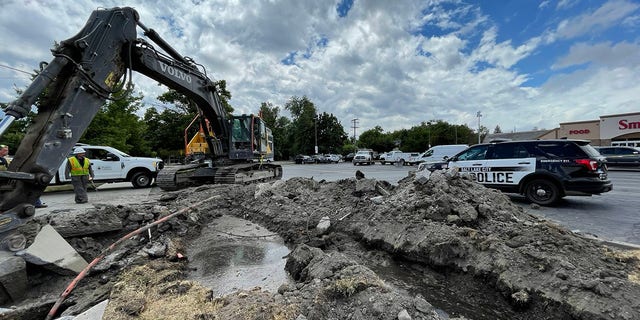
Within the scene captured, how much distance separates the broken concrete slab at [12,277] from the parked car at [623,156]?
27748 millimetres

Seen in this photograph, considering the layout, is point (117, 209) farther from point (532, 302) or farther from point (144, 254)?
point (532, 302)

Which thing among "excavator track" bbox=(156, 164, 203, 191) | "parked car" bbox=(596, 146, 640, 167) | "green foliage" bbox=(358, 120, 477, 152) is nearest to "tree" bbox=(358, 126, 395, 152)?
"green foliage" bbox=(358, 120, 477, 152)

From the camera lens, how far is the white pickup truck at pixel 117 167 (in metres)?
12.2

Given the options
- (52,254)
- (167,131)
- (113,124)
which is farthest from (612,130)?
(167,131)

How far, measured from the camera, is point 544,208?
766 centimetres

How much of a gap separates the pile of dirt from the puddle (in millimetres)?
244

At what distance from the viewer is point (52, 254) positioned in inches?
146

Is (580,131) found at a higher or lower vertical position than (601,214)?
higher

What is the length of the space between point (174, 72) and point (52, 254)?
519 centimetres

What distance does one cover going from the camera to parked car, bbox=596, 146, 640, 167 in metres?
18.2

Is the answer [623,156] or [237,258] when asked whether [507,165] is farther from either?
[623,156]

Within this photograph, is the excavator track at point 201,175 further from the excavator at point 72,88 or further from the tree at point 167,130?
the tree at point 167,130

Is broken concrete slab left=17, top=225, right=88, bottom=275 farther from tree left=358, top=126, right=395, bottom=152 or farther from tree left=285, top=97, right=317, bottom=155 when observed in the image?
tree left=358, top=126, right=395, bottom=152

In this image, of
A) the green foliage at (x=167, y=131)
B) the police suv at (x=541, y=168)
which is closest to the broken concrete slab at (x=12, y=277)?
the police suv at (x=541, y=168)
